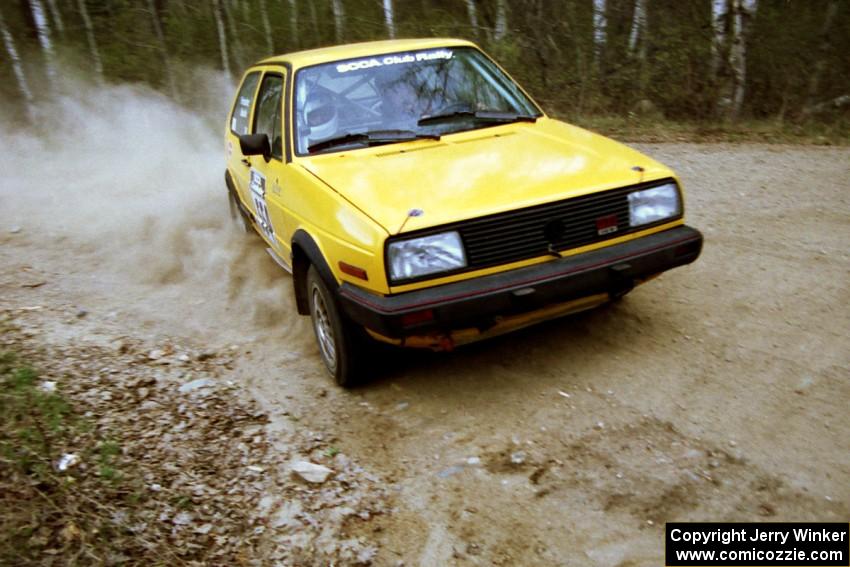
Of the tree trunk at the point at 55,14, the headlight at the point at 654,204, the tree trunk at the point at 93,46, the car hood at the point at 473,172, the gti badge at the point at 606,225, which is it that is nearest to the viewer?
the car hood at the point at 473,172

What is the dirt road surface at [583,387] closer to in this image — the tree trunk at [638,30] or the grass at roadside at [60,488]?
the grass at roadside at [60,488]

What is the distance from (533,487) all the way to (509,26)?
11354 millimetres

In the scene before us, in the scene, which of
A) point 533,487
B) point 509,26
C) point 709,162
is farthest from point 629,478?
point 509,26

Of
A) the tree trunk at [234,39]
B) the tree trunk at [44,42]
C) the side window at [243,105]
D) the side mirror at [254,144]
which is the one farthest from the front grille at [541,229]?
the tree trunk at [44,42]

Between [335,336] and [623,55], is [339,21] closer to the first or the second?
[623,55]

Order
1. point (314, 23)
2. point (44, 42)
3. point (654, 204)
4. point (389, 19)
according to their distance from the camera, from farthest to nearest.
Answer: point (314, 23) → point (44, 42) → point (389, 19) → point (654, 204)

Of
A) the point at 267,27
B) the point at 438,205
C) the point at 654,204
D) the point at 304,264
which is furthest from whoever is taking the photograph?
the point at 267,27

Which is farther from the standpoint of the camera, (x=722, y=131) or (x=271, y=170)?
(x=722, y=131)

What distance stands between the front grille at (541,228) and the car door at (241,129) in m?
2.61

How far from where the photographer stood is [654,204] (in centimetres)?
367

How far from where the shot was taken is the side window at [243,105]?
5.62m

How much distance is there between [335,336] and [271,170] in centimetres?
145

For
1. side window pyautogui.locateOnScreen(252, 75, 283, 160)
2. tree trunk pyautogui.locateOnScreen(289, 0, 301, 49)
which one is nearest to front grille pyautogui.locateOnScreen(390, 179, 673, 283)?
side window pyautogui.locateOnScreen(252, 75, 283, 160)

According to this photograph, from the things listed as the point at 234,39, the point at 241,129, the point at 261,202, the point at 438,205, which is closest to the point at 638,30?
the point at 241,129
